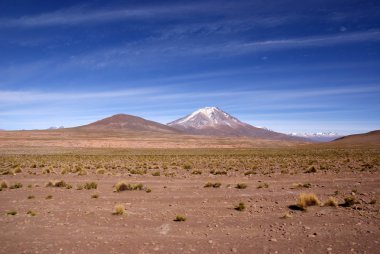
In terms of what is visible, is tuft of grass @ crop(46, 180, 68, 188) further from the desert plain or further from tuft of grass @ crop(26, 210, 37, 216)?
tuft of grass @ crop(26, 210, 37, 216)

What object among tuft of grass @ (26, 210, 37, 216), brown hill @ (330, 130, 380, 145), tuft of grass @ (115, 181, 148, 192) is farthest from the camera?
brown hill @ (330, 130, 380, 145)

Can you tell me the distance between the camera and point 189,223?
11062mm

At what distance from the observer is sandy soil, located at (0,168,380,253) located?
8.74 metres

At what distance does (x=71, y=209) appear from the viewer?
13.3 metres

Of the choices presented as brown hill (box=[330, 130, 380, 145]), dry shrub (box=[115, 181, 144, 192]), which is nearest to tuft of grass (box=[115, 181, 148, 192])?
dry shrub (box=[115, 181, 144, 192])

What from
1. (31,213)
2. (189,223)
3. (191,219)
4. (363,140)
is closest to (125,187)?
(31,213)

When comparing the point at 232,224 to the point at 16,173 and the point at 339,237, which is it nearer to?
the point at 339,237

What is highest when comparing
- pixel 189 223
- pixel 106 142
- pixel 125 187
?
pixel 106 142

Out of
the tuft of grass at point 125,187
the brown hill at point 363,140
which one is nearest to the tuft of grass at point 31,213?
the tuft of grass at point 125,187

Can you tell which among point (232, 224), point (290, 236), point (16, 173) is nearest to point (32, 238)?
point (232, 224)

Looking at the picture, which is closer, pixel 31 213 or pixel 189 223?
pixel 189 223

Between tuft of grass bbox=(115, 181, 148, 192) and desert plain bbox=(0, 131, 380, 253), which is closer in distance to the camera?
desert plain bbox=(0, 131, 380, 253)

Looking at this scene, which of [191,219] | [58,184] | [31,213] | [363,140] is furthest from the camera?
[363,140]

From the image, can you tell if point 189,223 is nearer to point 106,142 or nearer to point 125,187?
point 125,187
